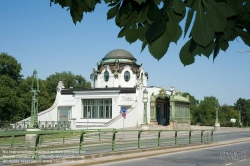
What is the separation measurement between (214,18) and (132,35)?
1078 millimetres

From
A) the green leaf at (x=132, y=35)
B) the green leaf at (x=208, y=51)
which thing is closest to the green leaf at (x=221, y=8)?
the green leaf at (x=208, y=51)

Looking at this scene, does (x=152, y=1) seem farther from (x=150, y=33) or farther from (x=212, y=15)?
(x=212, y=15)

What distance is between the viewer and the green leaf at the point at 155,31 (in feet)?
6.58

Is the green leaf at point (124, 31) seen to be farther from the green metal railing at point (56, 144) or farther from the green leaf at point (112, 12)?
the green metal railing at point (56, 144)

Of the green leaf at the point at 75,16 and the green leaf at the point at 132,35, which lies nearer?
the green leaf at the point at 132,35

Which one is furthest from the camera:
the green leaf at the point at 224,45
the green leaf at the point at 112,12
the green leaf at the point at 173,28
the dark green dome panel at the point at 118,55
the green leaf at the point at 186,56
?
the dark green dome panel at the point at 118,55

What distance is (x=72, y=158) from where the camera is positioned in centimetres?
1409

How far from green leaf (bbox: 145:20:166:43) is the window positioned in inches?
1900

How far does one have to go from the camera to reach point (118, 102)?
49.4 meters

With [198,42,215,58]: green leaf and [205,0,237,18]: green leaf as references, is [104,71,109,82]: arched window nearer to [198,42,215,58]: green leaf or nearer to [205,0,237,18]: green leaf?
[198,42,215,58]: green leaf

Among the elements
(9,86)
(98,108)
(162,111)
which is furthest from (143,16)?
(9,86)

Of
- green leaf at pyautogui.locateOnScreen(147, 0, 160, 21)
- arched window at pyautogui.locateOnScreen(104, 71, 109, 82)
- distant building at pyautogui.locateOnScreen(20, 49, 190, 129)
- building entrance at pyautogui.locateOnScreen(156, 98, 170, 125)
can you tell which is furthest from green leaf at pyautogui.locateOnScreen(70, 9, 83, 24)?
arched window at pyautogui.locateOnScreen(104, 71, 109, 82)

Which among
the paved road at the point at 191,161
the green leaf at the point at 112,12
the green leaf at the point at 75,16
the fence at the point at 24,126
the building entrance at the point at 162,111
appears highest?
the green leaf at the point at 75,16

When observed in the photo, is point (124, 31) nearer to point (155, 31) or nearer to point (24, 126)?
point (155, 31)
